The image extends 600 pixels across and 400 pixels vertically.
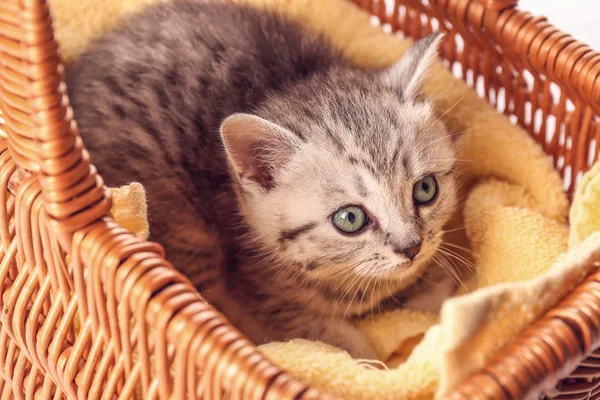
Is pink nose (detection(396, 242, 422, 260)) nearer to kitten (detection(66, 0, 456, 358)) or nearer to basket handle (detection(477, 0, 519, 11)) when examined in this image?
kitten (detection(66, 0, 456, 358))

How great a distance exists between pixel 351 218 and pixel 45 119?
52 centimetres

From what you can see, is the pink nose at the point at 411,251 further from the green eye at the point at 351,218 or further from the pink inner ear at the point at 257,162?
the pink inner ear at the point at 257,162

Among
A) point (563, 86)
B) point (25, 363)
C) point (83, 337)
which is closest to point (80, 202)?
point (83, 337)

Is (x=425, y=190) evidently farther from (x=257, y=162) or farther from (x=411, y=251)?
(x=257, y=162)

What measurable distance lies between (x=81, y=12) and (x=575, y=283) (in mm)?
1210

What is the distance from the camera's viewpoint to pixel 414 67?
1274 mm

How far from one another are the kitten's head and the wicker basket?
12.1 inches

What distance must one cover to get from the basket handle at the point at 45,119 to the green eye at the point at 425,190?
55 centimetres

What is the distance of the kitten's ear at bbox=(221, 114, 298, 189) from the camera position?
3.65ft

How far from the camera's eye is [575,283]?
850 mm

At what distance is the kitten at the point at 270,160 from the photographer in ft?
3.83

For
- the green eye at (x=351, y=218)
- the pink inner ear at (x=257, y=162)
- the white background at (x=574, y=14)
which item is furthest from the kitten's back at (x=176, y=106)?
the white background at (x=574, y=14)

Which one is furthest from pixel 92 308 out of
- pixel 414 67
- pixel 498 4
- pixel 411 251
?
pixel 498 4

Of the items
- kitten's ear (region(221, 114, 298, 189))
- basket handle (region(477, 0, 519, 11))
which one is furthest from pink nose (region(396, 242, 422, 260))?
basket handle (region(477, 0, 519, 11))
